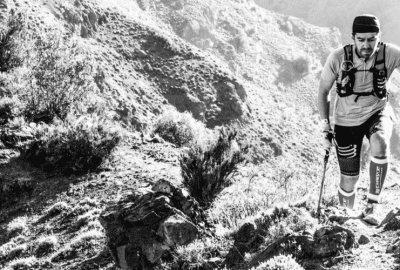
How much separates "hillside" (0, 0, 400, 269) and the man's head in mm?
1880

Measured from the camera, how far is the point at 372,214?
4641 millimetres

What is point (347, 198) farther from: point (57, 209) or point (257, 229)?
point (57, 209)

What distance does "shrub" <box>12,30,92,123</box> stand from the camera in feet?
35.0

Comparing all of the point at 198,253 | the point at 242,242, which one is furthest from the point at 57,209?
the point at 242,242

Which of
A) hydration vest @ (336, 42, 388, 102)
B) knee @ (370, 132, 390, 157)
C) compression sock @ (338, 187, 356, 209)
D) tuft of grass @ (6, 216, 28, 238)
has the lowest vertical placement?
tuft of grass @ (6, 216, 28, 238)

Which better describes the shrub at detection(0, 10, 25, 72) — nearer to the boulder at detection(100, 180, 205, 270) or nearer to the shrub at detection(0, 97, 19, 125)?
the shrub at detection(0, 97, 19, 125)

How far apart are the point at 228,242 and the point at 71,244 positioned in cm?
242

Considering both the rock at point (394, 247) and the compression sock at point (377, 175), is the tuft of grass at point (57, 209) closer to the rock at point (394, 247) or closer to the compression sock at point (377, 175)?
the compression sock at point (377, 175)

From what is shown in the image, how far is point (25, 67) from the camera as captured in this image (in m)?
12.7

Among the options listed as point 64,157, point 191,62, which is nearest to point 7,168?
point 64,157

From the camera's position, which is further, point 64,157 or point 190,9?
point 190,9

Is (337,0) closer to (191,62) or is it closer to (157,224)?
(191,62)

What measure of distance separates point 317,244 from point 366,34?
2.31m

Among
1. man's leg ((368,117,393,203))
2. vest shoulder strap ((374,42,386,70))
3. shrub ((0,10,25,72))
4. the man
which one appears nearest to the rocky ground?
man's leg ((368,117,393,203))
